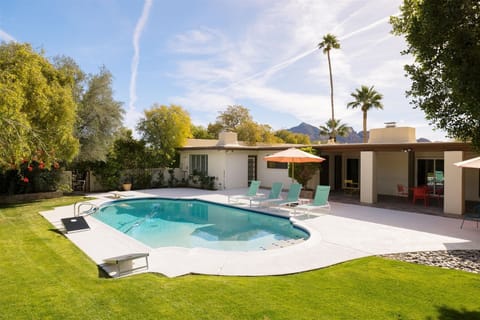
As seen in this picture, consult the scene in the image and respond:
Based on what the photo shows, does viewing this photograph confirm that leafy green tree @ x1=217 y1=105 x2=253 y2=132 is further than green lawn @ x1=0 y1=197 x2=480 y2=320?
Yes

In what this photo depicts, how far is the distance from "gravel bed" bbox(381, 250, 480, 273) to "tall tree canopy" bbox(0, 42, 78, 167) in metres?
9.12

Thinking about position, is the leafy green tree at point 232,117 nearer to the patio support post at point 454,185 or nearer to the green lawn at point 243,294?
the patio support post at point 454,185

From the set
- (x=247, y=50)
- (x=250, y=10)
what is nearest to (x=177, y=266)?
(x=250, y=10)

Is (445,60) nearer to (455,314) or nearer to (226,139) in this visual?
(455,314)

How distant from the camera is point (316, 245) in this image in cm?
860

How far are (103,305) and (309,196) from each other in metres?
13.3

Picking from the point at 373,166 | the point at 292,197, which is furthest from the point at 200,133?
the point at 373,166

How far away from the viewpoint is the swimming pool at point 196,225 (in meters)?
10.6

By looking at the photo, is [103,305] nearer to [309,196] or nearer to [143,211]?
[143,211]

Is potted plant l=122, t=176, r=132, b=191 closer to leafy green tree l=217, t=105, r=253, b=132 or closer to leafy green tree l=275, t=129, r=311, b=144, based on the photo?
leafy green tree l=217, t=105, r=253, b=132

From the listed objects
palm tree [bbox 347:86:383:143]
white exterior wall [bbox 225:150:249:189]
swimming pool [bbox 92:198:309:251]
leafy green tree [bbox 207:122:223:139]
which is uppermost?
palm tree [bbox 347:86:383:143]

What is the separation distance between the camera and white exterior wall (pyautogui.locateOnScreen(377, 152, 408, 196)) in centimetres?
1967

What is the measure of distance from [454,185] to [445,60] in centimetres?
1061

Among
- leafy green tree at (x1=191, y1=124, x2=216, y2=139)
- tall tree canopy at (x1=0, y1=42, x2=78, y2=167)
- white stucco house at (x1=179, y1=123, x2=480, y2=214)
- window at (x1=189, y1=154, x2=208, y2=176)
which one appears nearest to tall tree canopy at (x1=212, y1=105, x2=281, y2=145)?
leafy green tree at (x1=191, y1=124, x2=216, y2=139)
